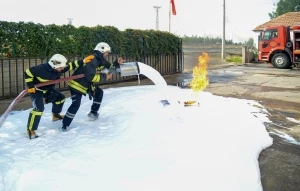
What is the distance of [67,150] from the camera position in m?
4.05

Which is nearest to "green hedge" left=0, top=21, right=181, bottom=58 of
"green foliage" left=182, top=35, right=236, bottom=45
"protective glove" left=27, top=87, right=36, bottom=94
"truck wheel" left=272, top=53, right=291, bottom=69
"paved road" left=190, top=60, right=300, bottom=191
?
"paved road" left=190, top=60, right=300, bottom=191

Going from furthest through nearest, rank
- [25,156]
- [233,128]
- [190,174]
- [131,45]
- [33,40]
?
[131,45], [33,40], [233,128], [25,156], [190,174]

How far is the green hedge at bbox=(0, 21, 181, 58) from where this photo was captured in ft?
26.9

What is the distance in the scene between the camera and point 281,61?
66.5ft

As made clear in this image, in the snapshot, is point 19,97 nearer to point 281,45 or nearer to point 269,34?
point 281,45

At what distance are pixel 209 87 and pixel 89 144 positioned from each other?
23.9ft

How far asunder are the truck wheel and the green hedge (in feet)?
34.5

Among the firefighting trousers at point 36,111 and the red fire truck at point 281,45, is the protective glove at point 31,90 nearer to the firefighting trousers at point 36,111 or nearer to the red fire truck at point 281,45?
the firefighting trousers at point 36,111

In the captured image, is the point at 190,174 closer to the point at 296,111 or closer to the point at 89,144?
the point at 89,144

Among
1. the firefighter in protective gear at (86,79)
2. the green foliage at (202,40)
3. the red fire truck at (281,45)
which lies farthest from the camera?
the green foliage at (202,40)

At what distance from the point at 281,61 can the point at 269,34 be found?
2080mm

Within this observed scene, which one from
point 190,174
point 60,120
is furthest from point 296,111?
point 60,120

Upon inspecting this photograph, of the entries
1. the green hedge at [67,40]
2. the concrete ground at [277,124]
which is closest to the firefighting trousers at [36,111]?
the concrete ground at [277,124]

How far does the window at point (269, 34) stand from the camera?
67.0ft
